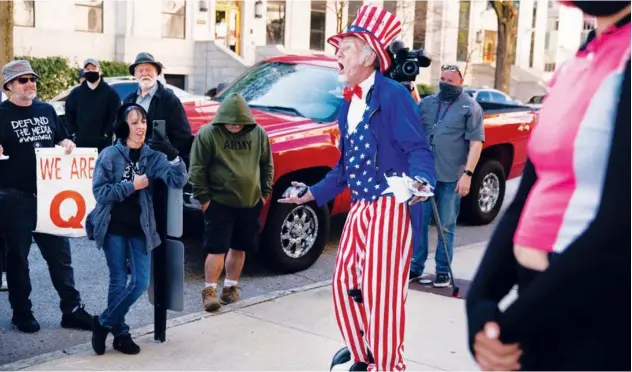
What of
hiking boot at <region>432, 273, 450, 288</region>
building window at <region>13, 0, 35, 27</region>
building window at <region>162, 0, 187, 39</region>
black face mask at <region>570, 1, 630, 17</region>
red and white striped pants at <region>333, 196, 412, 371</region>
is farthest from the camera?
building window at <region>162, 0, 187, 39</region>

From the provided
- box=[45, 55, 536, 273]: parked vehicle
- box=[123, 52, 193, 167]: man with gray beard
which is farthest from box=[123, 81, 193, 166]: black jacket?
box=[45, 55, 536, 273]: parked vehicle

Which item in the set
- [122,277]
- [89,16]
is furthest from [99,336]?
[89,16]

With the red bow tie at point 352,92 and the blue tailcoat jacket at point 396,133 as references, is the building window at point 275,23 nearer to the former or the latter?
the red bow tie at point 352,92

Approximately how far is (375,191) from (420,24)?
34.6 meters

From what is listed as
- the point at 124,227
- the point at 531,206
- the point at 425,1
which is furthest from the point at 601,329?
the point at 425,1

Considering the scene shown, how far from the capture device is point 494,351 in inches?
73.2

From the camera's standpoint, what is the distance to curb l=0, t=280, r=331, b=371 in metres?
4.79

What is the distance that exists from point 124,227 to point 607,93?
12.4ft

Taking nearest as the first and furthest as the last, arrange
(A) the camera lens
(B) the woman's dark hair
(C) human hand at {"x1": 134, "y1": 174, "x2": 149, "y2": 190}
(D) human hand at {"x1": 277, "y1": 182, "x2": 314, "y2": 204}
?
(D) human hand at {"x1": 277, "y1": 182, "x2": 314, "y2": 204} → (C) human hand at {"x1": 134, "y1": 174, "x2": 149, "y2": 190} → (B) the woman's dark hair → (A) the camera lens

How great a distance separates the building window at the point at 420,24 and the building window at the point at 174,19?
12.0 meters

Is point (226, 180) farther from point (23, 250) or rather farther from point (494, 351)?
point (494, 351)

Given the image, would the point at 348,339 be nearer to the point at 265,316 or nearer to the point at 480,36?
the point at 265,316

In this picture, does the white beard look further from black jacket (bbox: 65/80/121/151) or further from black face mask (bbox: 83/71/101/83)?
black face mask (bbox: 83/71/101/83)

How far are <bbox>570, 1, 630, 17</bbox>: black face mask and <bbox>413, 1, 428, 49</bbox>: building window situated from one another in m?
35.2
